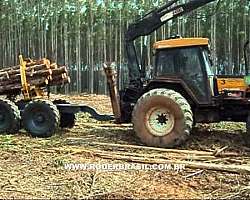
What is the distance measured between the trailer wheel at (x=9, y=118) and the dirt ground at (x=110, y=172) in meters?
0.24

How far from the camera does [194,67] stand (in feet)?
29.5

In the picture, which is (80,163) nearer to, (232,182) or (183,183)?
(183,183)

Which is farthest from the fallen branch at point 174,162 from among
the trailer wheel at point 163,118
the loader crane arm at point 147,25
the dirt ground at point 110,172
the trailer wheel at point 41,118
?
the loader crane arm at point 147,25

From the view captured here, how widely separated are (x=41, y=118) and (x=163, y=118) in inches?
123

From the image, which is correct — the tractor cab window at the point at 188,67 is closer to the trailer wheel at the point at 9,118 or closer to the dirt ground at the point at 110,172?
the dirt ground at the point at 110,172

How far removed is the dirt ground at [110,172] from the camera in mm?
5797

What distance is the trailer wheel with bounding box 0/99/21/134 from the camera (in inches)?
425

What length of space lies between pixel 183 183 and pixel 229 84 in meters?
3.71

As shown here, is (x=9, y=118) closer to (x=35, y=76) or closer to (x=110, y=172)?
(x=35, y=76)

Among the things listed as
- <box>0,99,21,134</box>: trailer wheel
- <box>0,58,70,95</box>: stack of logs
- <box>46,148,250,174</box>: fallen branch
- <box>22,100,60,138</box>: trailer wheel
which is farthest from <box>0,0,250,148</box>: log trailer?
<box>0,99,21,134</box>: trailer wheel

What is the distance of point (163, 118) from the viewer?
8875mm

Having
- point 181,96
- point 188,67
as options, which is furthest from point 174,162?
point 188,67

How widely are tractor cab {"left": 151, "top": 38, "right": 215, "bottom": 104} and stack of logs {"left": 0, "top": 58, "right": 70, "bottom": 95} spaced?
10.9 feet

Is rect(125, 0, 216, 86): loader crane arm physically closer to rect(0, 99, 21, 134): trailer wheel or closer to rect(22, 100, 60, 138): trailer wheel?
rect(22, 100, 60, 138): trailer wheel
